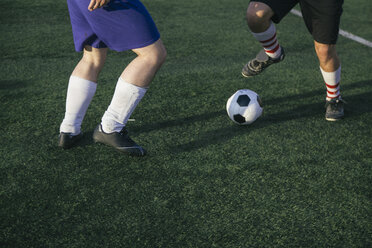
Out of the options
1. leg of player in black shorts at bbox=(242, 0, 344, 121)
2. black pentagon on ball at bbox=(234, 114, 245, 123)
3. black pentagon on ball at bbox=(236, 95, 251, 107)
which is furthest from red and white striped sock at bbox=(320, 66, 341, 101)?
black pentagon on ball at bbox=(234, 114, 245, 123)

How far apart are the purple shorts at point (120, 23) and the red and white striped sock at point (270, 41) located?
125cm

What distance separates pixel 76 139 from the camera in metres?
2.76

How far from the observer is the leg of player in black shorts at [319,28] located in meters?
2.90

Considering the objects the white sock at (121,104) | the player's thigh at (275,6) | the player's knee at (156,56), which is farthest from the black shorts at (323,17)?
the white sock at (121,104)

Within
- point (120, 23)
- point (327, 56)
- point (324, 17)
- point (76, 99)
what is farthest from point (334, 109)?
point (76, 99)

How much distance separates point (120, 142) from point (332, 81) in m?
1.75

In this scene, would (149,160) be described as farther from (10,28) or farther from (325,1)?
(10,28)

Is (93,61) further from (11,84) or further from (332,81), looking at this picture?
(332,81)

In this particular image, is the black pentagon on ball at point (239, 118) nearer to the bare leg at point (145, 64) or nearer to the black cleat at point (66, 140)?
the bare leg at point (145, 64)

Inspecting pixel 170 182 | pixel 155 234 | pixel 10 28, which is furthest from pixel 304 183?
pixel 10 28

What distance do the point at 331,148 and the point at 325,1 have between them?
1043 millimetres

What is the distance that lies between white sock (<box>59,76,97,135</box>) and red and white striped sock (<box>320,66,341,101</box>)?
1806mm

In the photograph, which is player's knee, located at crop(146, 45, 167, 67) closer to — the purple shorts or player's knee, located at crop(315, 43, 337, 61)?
the purple shorts

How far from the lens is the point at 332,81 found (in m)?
3.20
